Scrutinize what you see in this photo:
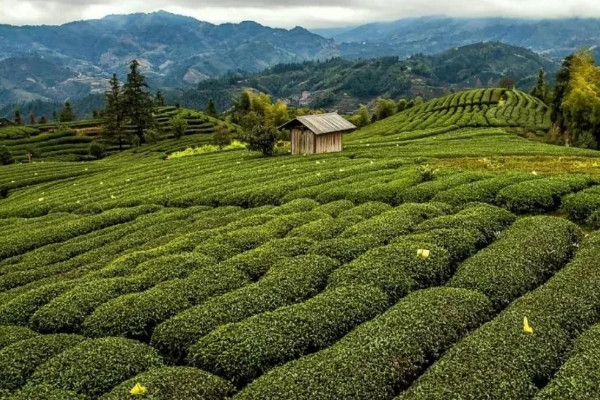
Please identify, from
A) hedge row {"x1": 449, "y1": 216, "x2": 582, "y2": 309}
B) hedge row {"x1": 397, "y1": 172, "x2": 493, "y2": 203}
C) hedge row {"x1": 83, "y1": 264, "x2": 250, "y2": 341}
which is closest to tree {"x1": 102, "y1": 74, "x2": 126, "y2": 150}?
hedge row {"x1": 397, "y1": 172, "x2": 493, "y2": 203}

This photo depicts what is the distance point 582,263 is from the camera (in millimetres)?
21141

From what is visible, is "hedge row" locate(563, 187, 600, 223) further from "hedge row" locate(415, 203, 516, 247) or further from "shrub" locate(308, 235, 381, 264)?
"shrub" locate(308, 235, 381, 264)

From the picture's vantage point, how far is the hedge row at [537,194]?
29.7m

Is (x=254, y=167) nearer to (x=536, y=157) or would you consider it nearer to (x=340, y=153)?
(x=340, y=153)

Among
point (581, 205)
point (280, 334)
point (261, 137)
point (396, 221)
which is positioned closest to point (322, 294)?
point (280, 334)

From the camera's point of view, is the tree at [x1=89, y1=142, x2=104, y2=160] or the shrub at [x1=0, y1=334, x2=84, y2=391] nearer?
the shrub at [x1=0, y1=334, x2=84, y2=391]

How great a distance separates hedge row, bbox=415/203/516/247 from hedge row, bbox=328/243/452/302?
3.34 m

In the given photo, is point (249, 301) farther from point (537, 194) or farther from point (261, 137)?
point (261, 137)

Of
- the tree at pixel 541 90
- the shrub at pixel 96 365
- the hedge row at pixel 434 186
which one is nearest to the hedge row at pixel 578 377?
the shrub at pixel 96 365

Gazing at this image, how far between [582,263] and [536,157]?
2733 centimetres

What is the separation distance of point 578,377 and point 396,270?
8286mm

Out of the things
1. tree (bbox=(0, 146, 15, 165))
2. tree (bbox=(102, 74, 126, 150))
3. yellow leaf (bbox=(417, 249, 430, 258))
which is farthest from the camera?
tree (bbox=(102, 74, 126, 150))

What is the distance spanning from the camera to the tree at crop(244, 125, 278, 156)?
63531 mm

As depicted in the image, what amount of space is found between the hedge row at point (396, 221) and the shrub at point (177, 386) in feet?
40.2
